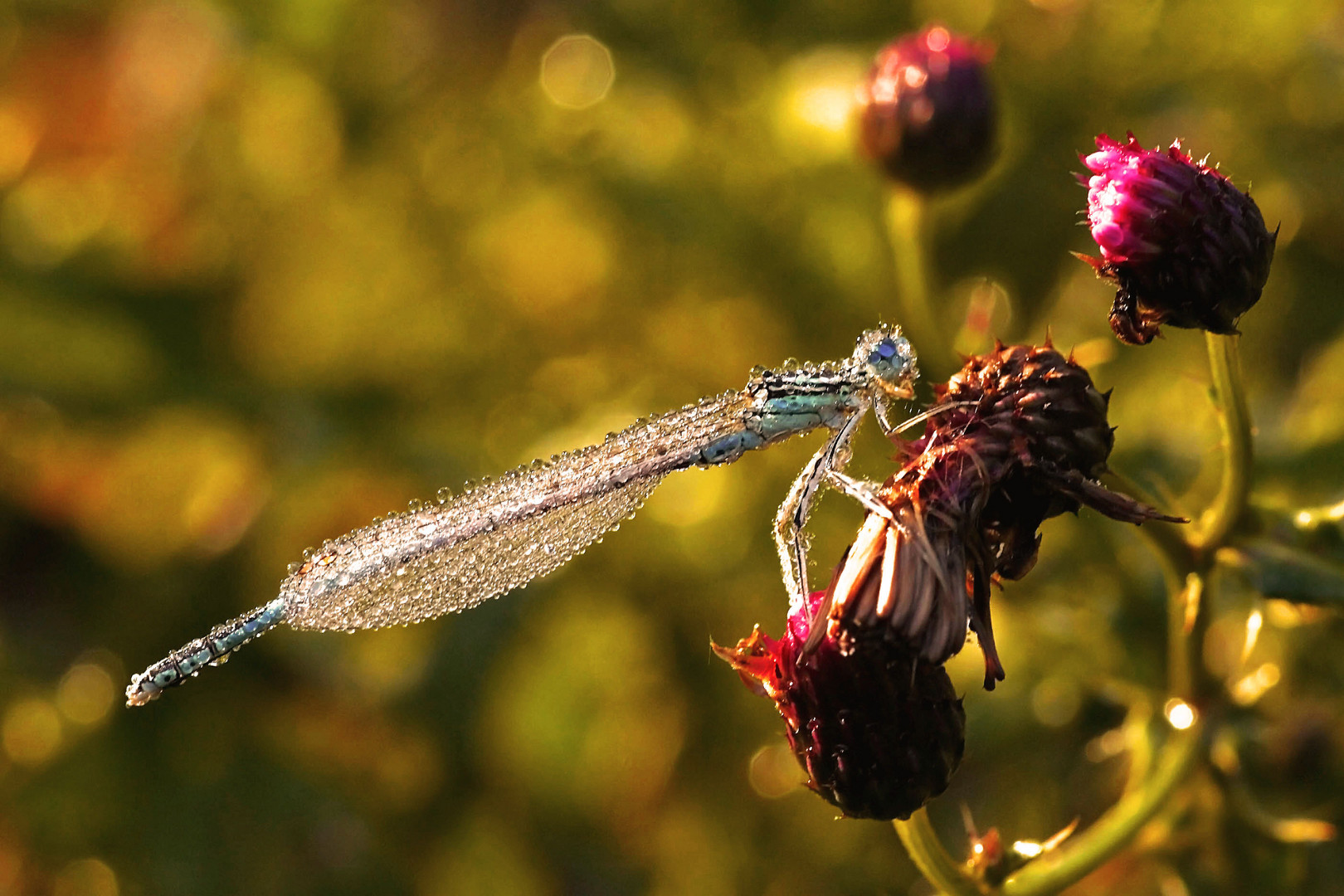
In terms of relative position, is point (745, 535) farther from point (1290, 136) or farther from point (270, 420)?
point (1290, 136)

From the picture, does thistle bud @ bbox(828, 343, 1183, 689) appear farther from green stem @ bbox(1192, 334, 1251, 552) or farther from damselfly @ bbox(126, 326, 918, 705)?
damselfly @ bbox(126, 326, 918, 705)

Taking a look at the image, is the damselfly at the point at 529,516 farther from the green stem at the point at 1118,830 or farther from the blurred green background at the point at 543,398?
the green stem at the point at 1118,830

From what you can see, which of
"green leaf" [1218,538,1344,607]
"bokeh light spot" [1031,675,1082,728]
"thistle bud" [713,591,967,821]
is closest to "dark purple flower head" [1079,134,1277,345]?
"green leaf" [1218,538,1344,607]

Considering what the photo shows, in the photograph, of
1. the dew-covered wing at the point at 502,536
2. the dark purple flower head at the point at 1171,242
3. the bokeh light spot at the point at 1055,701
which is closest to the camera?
the dark purple flower head at the point at 1171,242

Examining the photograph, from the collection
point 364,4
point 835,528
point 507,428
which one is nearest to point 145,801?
point 507,428

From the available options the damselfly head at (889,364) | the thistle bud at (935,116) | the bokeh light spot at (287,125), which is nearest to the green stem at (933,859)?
→ the damselfly head at (889,364)

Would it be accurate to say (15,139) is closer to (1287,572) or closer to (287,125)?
(287,125)

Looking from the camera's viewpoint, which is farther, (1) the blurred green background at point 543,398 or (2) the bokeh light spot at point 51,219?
(2) the bokeh light spot at point 51,219
